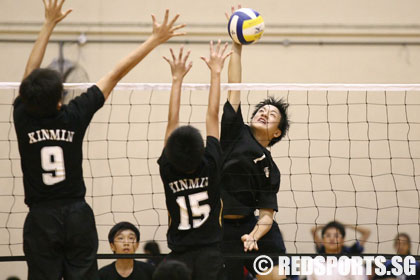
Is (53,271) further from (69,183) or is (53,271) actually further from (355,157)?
(355,157)

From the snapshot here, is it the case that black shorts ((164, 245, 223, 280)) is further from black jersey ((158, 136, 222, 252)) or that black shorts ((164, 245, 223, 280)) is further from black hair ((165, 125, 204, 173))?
black hair ((165, 125, 204, 173))

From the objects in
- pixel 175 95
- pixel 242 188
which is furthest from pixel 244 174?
pixel 175 95

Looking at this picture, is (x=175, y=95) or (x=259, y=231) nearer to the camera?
(x=175, y=95)

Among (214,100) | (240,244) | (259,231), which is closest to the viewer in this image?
(214,100)

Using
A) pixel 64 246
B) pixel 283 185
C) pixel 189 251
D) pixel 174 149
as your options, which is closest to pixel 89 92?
pixel 174 149

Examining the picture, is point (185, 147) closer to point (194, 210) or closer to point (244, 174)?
point (194, 210)

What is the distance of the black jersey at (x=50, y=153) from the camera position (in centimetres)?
356

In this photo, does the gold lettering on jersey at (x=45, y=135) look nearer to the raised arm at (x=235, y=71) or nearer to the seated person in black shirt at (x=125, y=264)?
the raised arm at (x=235, y=71)

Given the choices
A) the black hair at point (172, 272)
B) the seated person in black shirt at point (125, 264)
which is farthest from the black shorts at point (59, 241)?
the seated person in black shirt at point (125, 264)

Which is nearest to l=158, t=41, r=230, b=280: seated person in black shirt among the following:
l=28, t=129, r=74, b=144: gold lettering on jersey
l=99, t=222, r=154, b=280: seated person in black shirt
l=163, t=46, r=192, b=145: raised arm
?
l=163, t=46, r=192, b=145: raised arm

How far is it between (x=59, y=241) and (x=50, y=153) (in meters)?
0.50

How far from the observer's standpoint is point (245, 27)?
475 cm

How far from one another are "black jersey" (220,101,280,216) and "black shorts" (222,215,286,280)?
111 millimetres

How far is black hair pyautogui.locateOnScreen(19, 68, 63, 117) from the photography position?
344 cm
